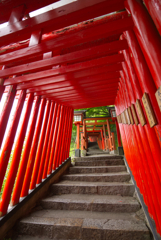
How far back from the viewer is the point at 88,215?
→ 8.13ft

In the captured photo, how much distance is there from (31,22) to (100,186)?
3899mm

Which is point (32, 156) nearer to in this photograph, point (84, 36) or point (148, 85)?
point (84, 36)

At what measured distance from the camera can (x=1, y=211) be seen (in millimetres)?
2195

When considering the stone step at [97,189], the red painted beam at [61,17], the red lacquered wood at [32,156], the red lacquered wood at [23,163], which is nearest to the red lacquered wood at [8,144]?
the red lacquered wood at [23,163]

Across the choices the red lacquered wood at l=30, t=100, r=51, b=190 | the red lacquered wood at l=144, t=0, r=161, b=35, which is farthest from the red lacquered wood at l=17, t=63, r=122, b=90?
the red lacquered wood at l=144, t=0, r=161, b=35

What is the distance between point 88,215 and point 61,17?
3651 millimetres

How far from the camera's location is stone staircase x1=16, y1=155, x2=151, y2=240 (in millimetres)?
2008

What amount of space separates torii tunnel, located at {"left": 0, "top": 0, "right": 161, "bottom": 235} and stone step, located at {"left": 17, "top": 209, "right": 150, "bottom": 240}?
16.6 inches

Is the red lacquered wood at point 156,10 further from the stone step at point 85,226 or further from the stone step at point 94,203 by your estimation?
the stone step at point 94,203

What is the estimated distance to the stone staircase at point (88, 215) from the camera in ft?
6.59

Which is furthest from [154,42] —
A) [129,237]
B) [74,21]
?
[129,237]

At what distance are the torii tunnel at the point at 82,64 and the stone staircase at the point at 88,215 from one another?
458 mm

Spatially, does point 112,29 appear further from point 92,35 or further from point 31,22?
point 31,22

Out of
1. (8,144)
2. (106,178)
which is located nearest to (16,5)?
(8,144)
